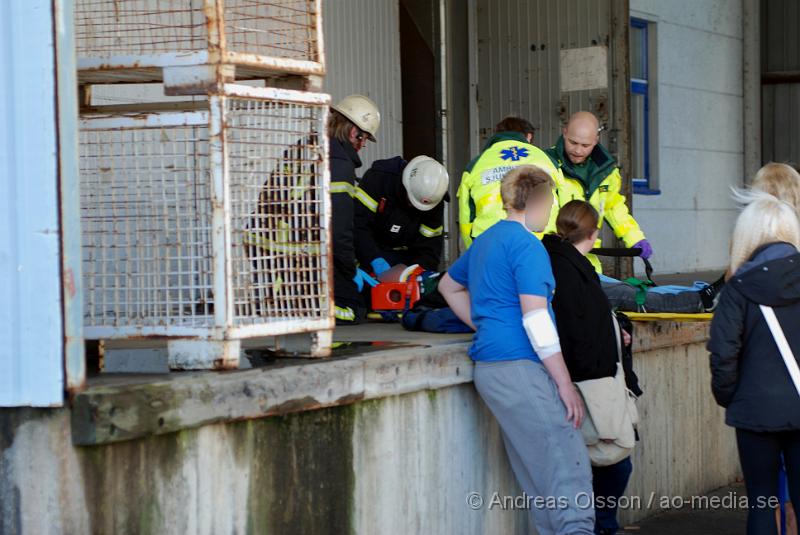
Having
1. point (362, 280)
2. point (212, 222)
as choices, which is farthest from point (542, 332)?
point (362, 280)

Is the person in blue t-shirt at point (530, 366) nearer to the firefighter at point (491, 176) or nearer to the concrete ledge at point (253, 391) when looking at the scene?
the concrete ledge at point (253, 391)

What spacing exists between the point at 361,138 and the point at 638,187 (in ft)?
21.5

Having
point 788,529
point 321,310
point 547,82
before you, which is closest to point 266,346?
point 321,310

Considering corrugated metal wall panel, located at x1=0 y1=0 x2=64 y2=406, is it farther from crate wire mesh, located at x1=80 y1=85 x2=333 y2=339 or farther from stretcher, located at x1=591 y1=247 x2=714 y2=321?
stretcher, located at x1=591 y1=247 x2=714 y2=321

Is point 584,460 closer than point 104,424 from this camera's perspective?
No

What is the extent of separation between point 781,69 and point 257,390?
1320 centimetres

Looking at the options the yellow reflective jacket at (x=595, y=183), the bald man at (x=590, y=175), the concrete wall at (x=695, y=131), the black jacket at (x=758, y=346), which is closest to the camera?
the black jacket at (x=758, y=346)

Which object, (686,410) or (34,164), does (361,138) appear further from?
(34,164)

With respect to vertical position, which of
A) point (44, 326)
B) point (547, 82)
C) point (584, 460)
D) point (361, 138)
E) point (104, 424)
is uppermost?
point (547, 82)

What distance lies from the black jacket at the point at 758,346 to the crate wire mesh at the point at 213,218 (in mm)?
1538

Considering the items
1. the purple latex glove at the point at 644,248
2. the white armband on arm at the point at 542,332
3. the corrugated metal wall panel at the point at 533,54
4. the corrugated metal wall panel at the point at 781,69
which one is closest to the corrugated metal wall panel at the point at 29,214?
the white armband on arm at the point at 542,332

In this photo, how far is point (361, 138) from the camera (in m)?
7.36

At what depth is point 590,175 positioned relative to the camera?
7664mm

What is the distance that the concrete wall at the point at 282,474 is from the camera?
12.9 ft
